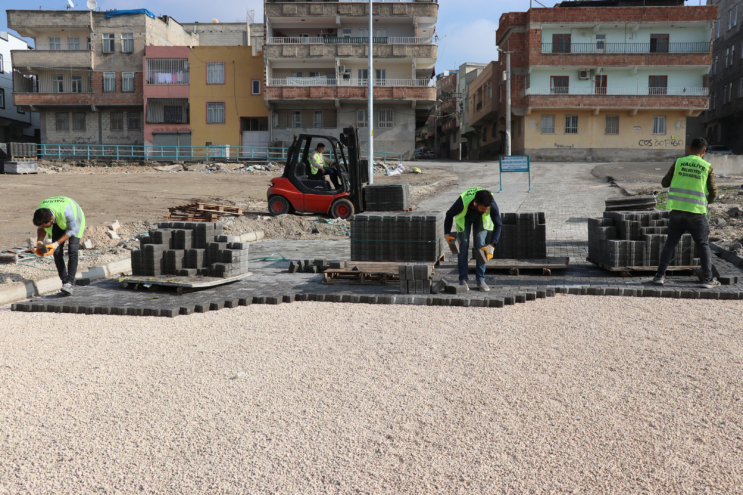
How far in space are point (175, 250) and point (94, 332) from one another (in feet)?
8.51

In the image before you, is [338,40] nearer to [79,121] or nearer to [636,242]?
[79,121]

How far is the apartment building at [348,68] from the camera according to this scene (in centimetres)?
4241

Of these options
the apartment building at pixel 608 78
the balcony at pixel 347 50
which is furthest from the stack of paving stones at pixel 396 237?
the apartment building at pixel 608 78

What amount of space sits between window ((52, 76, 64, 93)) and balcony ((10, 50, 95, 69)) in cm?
145

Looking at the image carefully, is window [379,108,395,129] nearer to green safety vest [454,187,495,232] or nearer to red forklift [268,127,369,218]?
red forklift [268,127,369,218]

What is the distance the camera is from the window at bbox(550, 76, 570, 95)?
44000mm

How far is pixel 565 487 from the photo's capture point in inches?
127

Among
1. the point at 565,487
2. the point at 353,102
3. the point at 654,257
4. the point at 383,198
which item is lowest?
the point at 565,487

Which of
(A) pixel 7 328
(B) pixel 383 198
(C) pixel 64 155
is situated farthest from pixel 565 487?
(C) pixel 64 155

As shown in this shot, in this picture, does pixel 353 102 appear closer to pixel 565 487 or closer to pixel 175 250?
Result: pixel 175 250

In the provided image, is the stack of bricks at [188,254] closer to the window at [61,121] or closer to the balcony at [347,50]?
the balcony at [347,50]

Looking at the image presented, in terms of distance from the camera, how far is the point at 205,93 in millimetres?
45062

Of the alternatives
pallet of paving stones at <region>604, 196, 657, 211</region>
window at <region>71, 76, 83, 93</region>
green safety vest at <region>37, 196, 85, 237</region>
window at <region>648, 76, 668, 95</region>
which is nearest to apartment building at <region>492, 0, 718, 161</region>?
window at <region>648, 76, 668, 95</region>

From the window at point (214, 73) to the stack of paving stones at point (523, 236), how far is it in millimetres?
38748
